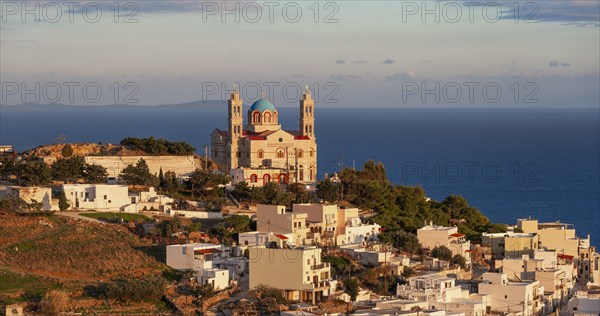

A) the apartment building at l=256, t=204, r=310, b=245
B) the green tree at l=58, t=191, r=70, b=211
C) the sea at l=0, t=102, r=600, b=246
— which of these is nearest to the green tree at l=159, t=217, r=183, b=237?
the apartment building at l=256, t=204, r=310, b=245

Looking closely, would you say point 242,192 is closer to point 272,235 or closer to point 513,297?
point 272,235

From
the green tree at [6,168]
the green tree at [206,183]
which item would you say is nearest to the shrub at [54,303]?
the green tree at [206,183]

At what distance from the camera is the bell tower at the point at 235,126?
6100 cm

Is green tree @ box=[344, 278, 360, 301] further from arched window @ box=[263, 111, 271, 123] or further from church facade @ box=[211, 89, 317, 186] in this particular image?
arched window @ box=[263, 111, 271, 123]

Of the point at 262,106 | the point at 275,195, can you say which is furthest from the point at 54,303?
the point at 262,106

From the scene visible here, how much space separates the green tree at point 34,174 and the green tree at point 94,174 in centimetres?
182

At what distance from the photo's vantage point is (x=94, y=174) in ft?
177

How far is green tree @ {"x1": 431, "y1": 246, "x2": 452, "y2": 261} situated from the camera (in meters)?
48.0

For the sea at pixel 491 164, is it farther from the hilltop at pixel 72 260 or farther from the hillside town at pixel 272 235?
the hilltop at pixel 72 260

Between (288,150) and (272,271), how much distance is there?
19.8m

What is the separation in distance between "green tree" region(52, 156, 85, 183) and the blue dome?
1094 centimetres

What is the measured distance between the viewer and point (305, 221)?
4822 cm

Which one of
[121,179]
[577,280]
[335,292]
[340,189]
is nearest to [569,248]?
[577,280]

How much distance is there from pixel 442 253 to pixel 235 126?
16.4m
